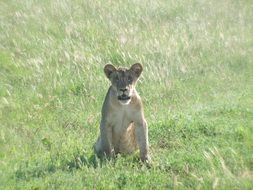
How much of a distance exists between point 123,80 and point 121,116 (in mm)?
541

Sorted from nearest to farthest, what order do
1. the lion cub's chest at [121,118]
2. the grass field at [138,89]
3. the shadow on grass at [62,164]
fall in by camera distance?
the grass field at [138,89]
the shadow on grass at [62,164]
the lion cub's chest at [121,118]

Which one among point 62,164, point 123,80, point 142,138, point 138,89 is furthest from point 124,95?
point 138,89

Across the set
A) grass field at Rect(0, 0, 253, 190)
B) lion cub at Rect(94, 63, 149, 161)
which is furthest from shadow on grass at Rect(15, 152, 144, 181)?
lion cub at Rect(94, 63, 149, 161)

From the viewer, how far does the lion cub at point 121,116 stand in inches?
322

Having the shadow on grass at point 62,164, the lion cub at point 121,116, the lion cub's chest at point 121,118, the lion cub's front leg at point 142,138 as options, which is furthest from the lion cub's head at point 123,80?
the shadow on grass at point 62,164

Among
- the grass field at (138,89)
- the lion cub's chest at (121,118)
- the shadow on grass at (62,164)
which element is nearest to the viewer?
→ the grass field at (138,89)

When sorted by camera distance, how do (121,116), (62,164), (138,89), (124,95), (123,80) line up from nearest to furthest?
(124,95) → (123,80) → (121,116) → (62,164) → (138,89)

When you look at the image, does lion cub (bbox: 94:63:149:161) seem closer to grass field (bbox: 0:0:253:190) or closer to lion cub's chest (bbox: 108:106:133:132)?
lion cub's chest (bbox: 108:106:133:132)

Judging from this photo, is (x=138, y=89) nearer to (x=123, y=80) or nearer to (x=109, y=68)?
(x=109, y=68)

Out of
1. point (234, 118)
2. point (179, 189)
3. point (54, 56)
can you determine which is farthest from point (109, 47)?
point (179, 189)

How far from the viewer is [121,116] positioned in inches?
328

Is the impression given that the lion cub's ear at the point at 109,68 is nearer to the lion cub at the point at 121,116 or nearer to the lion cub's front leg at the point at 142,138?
the lion cub at the point at 121,116

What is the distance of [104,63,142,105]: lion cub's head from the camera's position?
314 inches

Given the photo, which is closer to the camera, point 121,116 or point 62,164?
point 121,116
